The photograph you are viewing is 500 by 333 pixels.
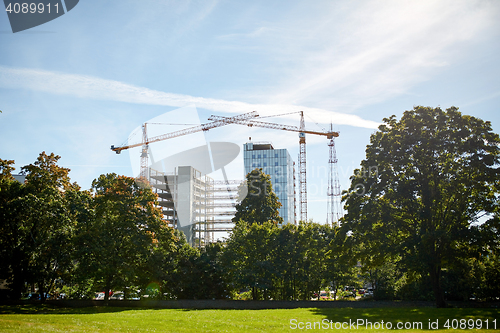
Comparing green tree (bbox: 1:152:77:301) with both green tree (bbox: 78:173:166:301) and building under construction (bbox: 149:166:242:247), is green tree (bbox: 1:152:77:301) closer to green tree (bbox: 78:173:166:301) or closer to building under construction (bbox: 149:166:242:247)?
green tree (bbox: 78:173:166:301)

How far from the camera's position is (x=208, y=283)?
34.8 m

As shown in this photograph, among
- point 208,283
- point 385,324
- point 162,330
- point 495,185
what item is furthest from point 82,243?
point 495,185

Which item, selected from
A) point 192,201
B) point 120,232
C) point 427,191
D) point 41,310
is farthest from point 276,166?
point 41,310

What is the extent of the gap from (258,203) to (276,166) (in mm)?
106339

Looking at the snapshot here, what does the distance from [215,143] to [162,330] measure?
329ft

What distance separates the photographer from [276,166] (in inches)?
6029

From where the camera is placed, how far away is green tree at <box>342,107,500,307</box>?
25.2m

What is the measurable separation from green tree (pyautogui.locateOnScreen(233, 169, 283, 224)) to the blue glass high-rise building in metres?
101

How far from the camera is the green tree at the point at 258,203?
46812 millimetres

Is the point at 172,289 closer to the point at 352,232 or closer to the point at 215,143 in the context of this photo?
the point at 352,232

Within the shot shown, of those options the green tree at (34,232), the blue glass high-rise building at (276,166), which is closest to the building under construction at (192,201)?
the blue glass high-rise building at (276,166)

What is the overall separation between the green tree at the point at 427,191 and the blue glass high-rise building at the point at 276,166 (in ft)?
399

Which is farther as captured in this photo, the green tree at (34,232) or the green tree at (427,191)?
the green tree at (34,232)

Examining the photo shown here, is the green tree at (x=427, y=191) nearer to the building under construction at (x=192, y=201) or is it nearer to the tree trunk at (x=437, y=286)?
the tree trunk at (x=437, y=286)
